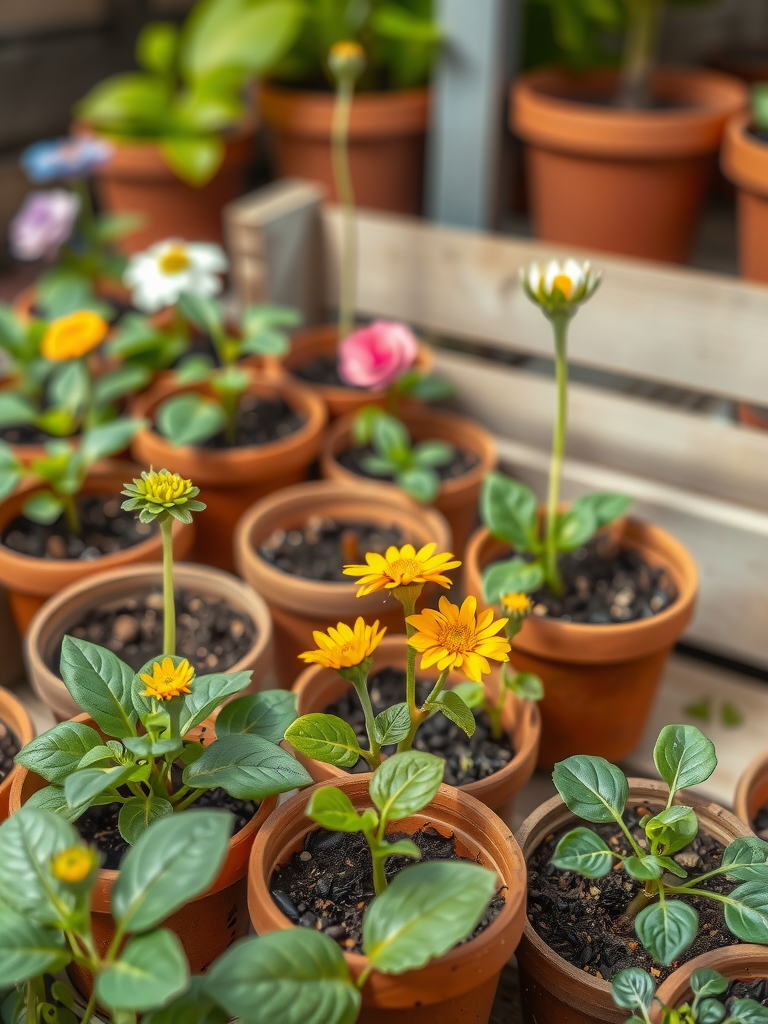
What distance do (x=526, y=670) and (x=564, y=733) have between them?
88 mm

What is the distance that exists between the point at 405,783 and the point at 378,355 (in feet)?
2.15

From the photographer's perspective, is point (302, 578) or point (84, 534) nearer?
point (302, 578)

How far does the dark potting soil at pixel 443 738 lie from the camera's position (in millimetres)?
875

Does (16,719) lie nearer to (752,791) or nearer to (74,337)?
(74,337)

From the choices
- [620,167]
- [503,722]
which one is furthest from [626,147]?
[503,722]

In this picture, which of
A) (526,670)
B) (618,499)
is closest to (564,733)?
(526,670)

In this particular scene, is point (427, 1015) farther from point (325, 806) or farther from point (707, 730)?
point (707, 730)

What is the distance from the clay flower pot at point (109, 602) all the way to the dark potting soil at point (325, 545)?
98 millimetres

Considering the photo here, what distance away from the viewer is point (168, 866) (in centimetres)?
57

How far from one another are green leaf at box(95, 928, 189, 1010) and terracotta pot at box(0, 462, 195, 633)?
56 cm

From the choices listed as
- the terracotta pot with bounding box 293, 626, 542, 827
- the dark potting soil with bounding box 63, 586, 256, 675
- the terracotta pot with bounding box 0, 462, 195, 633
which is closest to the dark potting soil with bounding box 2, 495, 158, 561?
the terracotta pot with bounding box 0, 462, 195, 633

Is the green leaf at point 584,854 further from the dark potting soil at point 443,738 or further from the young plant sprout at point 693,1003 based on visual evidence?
the dark potting soil at point 443,738

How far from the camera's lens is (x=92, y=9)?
1.85 metres

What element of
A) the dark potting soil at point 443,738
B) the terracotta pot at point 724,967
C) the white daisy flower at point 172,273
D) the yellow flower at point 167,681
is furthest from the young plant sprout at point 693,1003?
the white daisy flower at point 172,273
